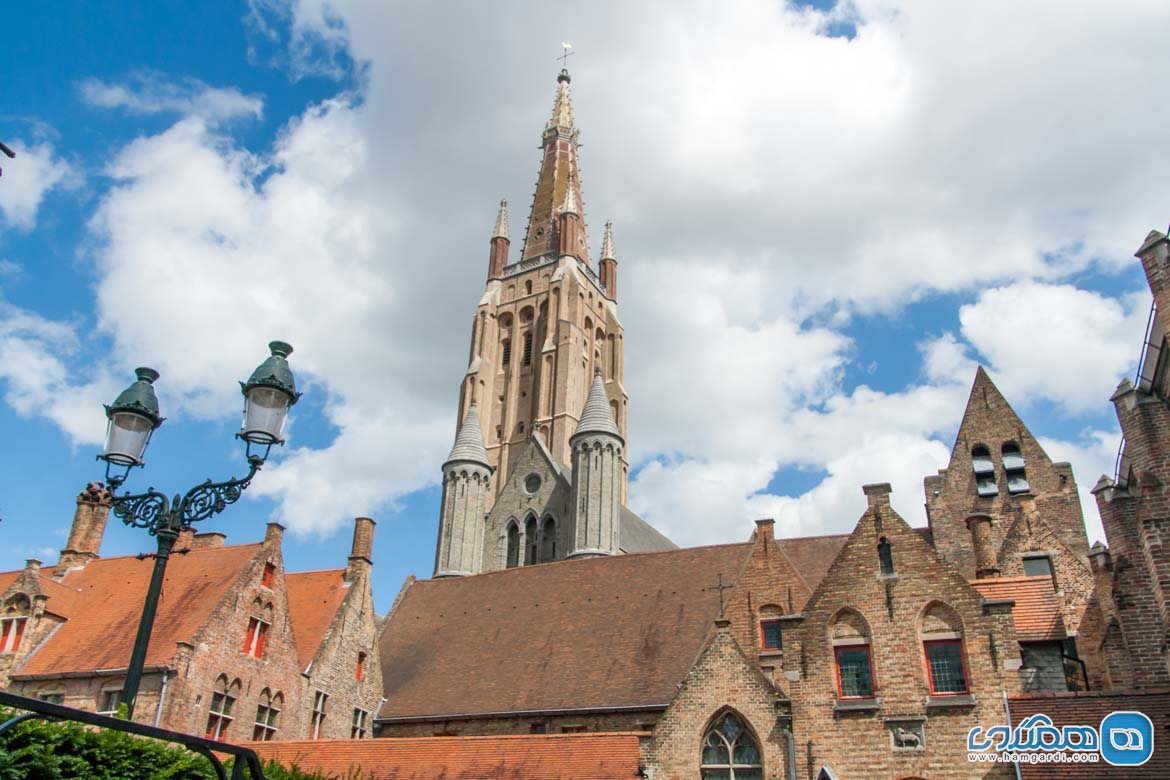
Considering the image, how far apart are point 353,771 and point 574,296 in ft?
176

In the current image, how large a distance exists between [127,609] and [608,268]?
199 ft

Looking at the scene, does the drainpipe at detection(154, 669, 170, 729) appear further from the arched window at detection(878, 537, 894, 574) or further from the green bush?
the arched window at detection(878, 537, 894, 574)

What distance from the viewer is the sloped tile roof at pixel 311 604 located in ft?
90.6

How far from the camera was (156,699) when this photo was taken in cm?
2220

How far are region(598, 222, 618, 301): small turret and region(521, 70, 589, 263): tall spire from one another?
2684mm

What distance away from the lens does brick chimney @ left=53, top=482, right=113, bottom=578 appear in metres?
30.4

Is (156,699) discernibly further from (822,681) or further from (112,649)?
(822,681)

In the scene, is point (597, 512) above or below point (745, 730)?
above

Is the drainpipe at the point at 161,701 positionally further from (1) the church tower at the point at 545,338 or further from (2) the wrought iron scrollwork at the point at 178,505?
(1) the church tower at the point at 545,338

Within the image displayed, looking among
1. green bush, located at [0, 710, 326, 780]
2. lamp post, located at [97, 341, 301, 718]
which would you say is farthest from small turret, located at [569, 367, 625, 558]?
lamp post, located at [97, 341, 301, 718]

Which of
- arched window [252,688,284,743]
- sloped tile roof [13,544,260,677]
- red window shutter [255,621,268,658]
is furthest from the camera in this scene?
red window shutter [255,621,268,658]

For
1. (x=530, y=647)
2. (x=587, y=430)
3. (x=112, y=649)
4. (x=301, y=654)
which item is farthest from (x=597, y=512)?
(x=112, y=649)
